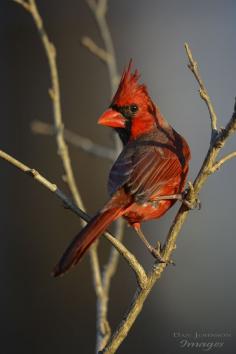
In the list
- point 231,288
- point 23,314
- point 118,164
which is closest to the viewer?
point 118,164

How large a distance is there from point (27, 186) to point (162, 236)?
1.56 m

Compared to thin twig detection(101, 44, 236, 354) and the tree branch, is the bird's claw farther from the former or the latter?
the tree branch

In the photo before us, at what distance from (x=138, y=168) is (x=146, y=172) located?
40 millimetres

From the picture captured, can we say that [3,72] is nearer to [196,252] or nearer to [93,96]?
[93,96]

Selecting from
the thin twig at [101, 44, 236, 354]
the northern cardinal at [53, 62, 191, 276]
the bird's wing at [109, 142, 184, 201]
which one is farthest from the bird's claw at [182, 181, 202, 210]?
the bird's wing at [109, 142, 184, 201]

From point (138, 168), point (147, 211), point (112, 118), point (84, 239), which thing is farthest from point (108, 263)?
point (84, 239)

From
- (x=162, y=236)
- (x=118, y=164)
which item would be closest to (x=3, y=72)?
(x=162, y=236)

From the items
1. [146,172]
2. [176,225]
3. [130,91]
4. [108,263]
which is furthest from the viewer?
[130,91]

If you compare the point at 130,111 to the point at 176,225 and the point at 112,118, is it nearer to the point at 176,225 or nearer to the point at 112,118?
the point at 112,118

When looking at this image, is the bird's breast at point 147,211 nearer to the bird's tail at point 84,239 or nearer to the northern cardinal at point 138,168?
the northern cardinal at point 138,168

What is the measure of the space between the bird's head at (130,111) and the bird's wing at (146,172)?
258mm

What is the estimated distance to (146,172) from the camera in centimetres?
288

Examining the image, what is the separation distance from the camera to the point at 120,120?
3283mm

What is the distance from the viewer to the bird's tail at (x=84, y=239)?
7.18ft
